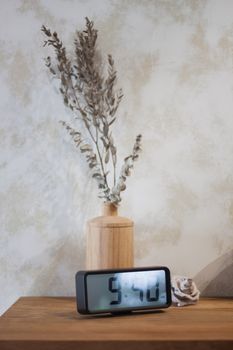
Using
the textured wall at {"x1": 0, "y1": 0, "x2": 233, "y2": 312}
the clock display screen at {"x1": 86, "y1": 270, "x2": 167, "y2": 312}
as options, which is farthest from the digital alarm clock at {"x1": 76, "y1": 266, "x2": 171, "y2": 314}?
the textured wall at {"x1": 0, "y1": 0, "x2": 233, "y2": 312}

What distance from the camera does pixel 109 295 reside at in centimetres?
90

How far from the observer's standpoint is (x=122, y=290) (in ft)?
3.00

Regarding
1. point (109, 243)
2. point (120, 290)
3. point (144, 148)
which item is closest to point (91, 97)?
point (144, 148)

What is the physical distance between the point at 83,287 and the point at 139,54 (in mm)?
641

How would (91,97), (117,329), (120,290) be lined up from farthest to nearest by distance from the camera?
(91,97) < (120,290) < (117,329)

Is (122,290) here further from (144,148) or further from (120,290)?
(144,148)

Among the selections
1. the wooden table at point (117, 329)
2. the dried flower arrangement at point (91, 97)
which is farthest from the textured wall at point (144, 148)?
the wooden table at point (117, 329)

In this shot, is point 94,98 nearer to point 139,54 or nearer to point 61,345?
point 139,54

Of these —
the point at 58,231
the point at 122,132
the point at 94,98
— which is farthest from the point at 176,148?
the point at 58,231

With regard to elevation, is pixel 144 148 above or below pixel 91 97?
below

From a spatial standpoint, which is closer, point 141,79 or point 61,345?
point 61,345

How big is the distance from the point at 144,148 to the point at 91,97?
0.19 meters

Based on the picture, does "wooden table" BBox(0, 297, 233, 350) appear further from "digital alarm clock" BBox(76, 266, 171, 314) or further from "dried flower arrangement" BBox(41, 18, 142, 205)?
"dried flower arrangement" BBox(41, 18, 142, 205)

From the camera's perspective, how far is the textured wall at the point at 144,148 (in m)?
1.14
